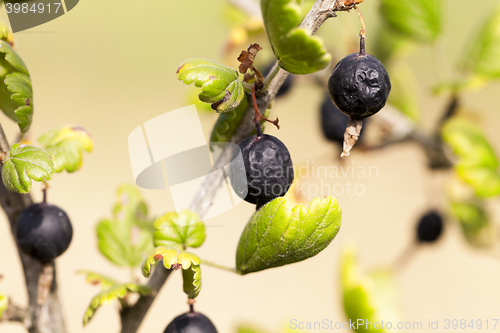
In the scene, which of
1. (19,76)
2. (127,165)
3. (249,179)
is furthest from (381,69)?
(127,165)

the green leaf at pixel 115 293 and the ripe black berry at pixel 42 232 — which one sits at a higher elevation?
the ripe black berry at pixel 42 232

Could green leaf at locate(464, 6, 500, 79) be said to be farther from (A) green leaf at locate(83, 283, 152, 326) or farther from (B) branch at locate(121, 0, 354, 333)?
(A) green leaf at locate(83, 283, 152, 326)

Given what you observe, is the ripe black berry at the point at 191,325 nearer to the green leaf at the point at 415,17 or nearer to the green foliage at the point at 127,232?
Answer: the green foliage at the point at 127,232

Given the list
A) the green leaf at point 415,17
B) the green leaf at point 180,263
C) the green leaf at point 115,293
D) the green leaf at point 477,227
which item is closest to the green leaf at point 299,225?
the green leaf at point 180,263

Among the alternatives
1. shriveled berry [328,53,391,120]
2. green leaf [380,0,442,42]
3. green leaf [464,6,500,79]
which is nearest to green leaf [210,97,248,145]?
shriveled berry [328,53,391,120]

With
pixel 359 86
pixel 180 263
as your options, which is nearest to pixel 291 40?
pixel 359 86
